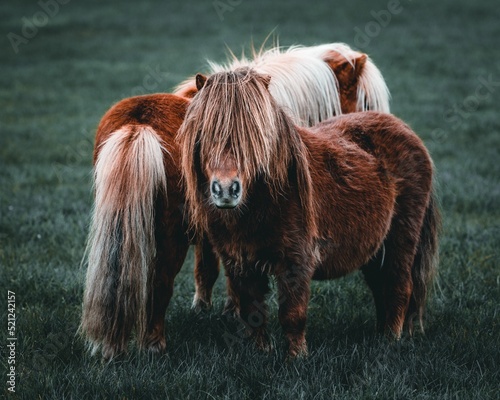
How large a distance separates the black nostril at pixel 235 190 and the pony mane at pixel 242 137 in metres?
0.13

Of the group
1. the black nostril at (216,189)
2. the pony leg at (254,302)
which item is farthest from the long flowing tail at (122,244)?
the black nostril at (216,189)

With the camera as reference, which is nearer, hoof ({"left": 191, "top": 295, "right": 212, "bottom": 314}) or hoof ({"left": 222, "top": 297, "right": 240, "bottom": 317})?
hoof ({"left": 222, "top": 297, "right": 240, "bottom": 317})

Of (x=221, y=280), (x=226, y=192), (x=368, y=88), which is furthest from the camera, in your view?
(x=221, y=280)

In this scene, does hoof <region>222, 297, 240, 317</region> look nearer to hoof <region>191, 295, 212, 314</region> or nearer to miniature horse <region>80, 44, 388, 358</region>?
hoof <region>191, 295, 212, 314</region>

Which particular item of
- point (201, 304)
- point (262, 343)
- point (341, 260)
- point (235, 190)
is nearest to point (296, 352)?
point (262, 343)

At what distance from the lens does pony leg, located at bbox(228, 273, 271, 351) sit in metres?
3.59

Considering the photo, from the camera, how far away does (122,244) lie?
11.3 ft

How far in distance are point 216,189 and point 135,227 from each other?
734 millimetres

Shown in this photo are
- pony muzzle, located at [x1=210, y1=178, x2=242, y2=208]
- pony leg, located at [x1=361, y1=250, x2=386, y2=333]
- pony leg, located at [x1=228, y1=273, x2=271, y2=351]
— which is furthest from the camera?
pony leg, located at [x1=361, y1=250, x2=386, y2=333]

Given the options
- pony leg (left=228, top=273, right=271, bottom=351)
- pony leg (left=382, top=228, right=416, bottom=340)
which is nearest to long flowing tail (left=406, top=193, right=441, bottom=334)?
pony leg (left=382, top=228, right=416, bottom=340)

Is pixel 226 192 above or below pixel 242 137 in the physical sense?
below

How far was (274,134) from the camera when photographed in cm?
326

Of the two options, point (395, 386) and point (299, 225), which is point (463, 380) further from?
point (299, 225)

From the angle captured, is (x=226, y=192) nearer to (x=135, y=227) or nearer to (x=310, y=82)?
(x=135, y=227)
